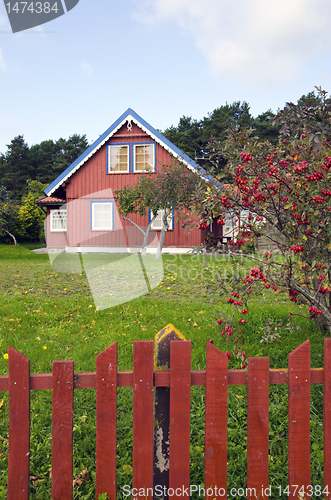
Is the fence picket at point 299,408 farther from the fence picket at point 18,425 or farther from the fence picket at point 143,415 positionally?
the fence picket at point 18,425

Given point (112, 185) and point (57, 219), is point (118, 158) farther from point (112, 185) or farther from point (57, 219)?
point (57, 219)

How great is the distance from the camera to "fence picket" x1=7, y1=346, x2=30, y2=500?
154 centimetres

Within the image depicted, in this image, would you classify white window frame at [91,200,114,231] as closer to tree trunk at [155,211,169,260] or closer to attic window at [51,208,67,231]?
attic window at [51,208,67,231]

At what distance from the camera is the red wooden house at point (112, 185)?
16375mm

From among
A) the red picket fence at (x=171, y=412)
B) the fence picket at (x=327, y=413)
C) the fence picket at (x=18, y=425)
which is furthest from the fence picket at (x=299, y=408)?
the fence picket at (x=18, y=425)

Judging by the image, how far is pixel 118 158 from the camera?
16.8 metres

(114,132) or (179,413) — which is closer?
(179,413)

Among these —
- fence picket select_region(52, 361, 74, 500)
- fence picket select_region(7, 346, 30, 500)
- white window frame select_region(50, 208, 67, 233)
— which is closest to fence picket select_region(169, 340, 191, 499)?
fence picket select_region(52, 361, 74, 500)

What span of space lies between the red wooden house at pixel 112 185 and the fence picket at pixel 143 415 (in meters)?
14.3

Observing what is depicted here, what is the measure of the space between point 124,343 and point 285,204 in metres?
2.43

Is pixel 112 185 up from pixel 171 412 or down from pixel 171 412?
up

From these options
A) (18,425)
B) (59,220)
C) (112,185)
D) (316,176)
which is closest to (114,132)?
(112,185)

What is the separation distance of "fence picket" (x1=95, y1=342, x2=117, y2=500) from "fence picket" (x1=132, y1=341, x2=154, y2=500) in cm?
10

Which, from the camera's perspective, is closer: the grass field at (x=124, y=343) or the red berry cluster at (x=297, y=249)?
the grass field at (x=124, y=343)
